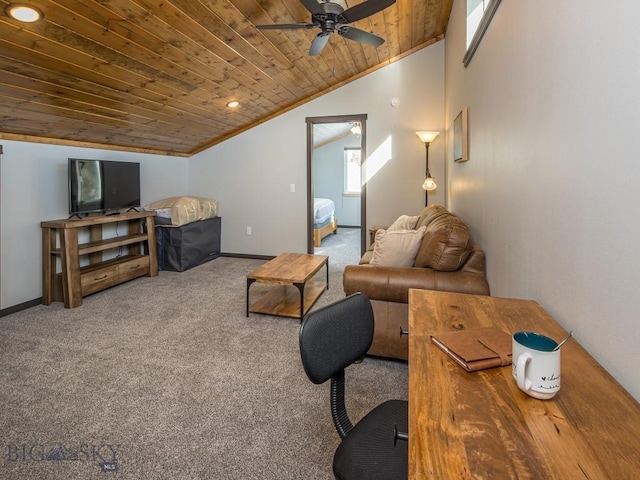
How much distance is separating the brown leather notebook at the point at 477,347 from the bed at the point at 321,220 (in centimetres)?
501

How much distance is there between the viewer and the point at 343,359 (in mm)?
1168

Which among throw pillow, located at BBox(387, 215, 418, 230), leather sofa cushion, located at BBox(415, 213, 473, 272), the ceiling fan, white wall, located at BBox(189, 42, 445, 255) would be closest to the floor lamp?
white wall, located at BBox(189, 42, 445, 255)

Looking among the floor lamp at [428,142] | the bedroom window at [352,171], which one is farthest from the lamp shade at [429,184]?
the bedroom window at [352,171]

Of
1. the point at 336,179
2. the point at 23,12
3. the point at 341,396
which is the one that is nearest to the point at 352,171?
the point at 336,179

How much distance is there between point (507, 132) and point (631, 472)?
5.40ft

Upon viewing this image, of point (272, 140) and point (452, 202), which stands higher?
point (272, 140)

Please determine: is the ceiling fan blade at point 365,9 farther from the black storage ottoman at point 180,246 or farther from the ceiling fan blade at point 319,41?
the black storage ottoman at point 180,246

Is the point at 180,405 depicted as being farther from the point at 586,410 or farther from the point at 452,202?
the point at 452,202

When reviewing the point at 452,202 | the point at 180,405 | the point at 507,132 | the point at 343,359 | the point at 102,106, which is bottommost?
the point at 180,405

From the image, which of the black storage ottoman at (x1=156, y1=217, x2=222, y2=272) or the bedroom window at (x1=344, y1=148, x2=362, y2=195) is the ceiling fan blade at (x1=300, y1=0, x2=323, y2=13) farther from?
the bedroom window at (x1=344, y1=148, x2=362, y2=195)

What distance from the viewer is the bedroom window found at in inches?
356

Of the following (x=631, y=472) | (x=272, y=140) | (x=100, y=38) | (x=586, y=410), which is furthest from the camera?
(x=272, y=140)

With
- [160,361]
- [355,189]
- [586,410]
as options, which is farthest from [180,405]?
[355,189]

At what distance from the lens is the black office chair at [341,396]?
101cm
